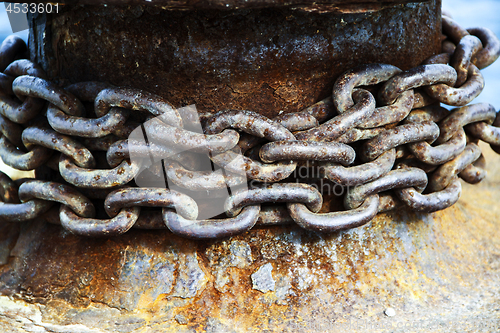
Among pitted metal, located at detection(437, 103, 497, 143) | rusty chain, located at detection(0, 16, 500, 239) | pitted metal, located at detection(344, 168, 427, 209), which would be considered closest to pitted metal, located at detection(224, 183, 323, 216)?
rusty chain, located at detection(0, 16, 500, 239)

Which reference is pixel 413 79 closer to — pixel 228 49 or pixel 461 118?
pixel 461 118

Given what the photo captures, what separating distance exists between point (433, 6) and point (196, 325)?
1.11 meters

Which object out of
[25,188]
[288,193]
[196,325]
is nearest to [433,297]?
[288,193]

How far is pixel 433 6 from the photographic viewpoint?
52.2 inches

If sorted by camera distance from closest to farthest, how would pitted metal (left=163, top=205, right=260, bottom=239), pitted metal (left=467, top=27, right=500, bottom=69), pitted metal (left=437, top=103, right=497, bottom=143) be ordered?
1. pitted metal (left=163, top=205, right=260, bottom=239)
2. pitted metal (left=437, top=103, right=497, bottom=143)
3. pitted metal (left=467, top=27, right=500, bottom=69)

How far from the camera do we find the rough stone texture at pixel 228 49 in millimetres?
1086

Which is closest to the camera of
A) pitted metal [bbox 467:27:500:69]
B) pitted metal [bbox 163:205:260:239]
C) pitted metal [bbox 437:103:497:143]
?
pitted metal [bbox 163:205:260:239]

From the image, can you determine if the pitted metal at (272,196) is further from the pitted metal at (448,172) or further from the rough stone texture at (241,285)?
the pitted metal at (448,172)

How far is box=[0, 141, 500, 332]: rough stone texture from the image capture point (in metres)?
1.14

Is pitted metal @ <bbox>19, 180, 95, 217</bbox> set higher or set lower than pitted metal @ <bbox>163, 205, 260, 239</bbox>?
higher

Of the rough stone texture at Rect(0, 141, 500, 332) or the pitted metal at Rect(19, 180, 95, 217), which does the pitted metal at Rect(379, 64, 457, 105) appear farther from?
the pitted metal at Rect(19, 180, 95, 217)

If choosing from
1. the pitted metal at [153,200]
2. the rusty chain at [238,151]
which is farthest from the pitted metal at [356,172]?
the pitted metal at [153,200]

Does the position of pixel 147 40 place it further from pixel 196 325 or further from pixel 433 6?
pixel 433 6

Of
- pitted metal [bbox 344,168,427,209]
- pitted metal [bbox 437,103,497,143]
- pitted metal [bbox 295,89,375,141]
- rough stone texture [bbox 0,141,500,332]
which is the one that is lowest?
rough stone texture [bbox 0,141,500,332]
